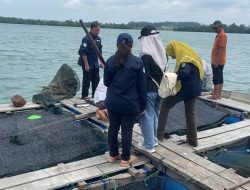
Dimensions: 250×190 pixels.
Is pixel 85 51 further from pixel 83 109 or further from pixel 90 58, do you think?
pixel 83 109

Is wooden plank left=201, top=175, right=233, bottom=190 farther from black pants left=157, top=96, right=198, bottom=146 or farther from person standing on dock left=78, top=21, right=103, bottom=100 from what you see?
person standing on dock left=78, top=21, right=103, bottom=100

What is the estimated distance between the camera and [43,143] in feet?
17.9

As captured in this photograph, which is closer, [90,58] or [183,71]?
[183,71]

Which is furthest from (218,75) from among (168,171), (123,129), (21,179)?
(21,179)

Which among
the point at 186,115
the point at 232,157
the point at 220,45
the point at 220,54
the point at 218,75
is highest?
the point at 220,45

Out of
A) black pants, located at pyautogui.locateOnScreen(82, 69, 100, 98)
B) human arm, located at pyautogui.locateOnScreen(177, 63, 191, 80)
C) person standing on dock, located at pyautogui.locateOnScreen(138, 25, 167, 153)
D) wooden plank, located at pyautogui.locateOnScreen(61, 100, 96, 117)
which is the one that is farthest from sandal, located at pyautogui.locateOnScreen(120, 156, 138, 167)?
black pants, located at pyautogui.locateOnScreen(82, 69, 100, 98)

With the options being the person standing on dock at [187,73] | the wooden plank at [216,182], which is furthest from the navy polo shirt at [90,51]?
the wooden plank at [216,182]

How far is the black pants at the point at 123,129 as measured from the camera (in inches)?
177

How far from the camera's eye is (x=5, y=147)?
209 inches

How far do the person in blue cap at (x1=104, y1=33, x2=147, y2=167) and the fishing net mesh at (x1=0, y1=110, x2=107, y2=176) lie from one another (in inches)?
40.2

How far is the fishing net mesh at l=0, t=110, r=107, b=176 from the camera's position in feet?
16.0

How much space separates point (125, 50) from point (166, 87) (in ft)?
2.66

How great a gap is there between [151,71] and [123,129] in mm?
846

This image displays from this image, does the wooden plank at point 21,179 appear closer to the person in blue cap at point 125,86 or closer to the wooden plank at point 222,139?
the person in blue cap at point 125,86
